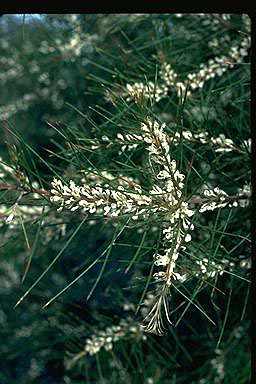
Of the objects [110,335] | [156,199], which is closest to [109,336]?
[110,335]

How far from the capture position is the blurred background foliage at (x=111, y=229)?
0.84 metres

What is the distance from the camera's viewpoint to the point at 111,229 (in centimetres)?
106

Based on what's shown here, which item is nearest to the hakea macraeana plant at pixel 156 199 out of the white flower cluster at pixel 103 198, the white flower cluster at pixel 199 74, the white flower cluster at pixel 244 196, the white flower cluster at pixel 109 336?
the white flower cluster at pixel 103 198

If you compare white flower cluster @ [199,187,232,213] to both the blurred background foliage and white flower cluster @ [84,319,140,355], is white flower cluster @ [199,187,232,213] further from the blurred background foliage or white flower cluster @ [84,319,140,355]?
white flower cluster @ [84,319,140,355]

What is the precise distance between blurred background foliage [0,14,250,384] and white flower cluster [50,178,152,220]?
4cm

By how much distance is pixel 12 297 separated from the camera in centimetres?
156

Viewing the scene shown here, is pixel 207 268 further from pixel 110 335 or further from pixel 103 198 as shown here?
→ pixel 110 335

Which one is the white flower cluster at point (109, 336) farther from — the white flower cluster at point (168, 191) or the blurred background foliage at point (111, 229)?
the white flower cluster at point (168, 191)

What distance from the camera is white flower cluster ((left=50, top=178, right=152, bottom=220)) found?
561mm

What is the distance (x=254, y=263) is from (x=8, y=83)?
1.29 metres

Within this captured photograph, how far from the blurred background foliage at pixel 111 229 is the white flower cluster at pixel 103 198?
39 mm

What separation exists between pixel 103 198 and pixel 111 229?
1.63 ft

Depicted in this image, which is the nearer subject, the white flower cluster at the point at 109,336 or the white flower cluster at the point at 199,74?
the white flower cluster at the point at 199,74
